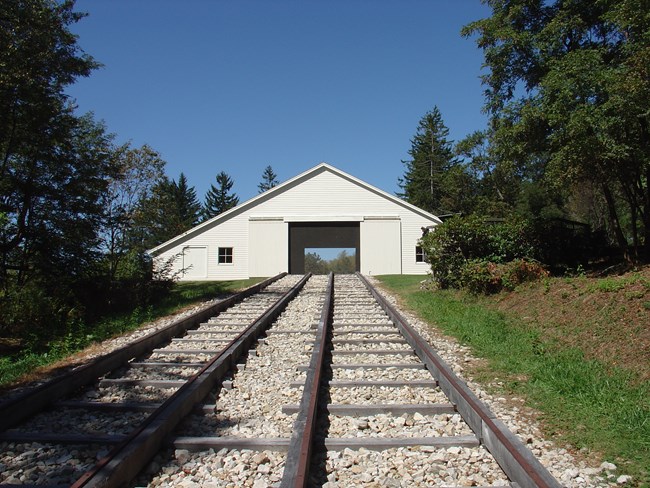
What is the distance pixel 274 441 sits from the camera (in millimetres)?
3939

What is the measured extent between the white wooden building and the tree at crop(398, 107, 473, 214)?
2473 centimetres

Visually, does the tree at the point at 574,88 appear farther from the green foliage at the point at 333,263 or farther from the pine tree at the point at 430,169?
the green foliage at the point at 333,263

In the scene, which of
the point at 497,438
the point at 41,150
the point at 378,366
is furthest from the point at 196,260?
the point at 497,438

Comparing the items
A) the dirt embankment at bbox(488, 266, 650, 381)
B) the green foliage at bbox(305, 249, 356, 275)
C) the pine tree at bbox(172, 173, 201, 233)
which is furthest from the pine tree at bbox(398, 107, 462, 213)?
the dirt embankment at bbox(488, 266, 650, 381)

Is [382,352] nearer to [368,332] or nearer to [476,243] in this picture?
[368,332]

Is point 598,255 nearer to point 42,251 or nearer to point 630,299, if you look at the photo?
point 630,299

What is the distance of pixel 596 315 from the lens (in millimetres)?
7789

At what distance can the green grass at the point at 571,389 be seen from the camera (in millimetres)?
3934

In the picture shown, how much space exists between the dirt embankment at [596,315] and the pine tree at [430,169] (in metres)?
45.3

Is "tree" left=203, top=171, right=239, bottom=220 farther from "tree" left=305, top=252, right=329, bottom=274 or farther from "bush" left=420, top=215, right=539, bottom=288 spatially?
"bush" left=420, top=215, right=539, bottom=288

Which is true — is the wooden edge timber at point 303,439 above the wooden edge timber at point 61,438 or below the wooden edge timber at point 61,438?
above

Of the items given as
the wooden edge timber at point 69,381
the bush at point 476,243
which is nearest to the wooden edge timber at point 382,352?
the wooden edge timber at point 69,381

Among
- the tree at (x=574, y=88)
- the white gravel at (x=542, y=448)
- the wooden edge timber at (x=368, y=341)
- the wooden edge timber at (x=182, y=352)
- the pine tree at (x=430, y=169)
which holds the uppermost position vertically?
the pine tree at (x=430, y=169)

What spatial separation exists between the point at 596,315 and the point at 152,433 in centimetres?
676
